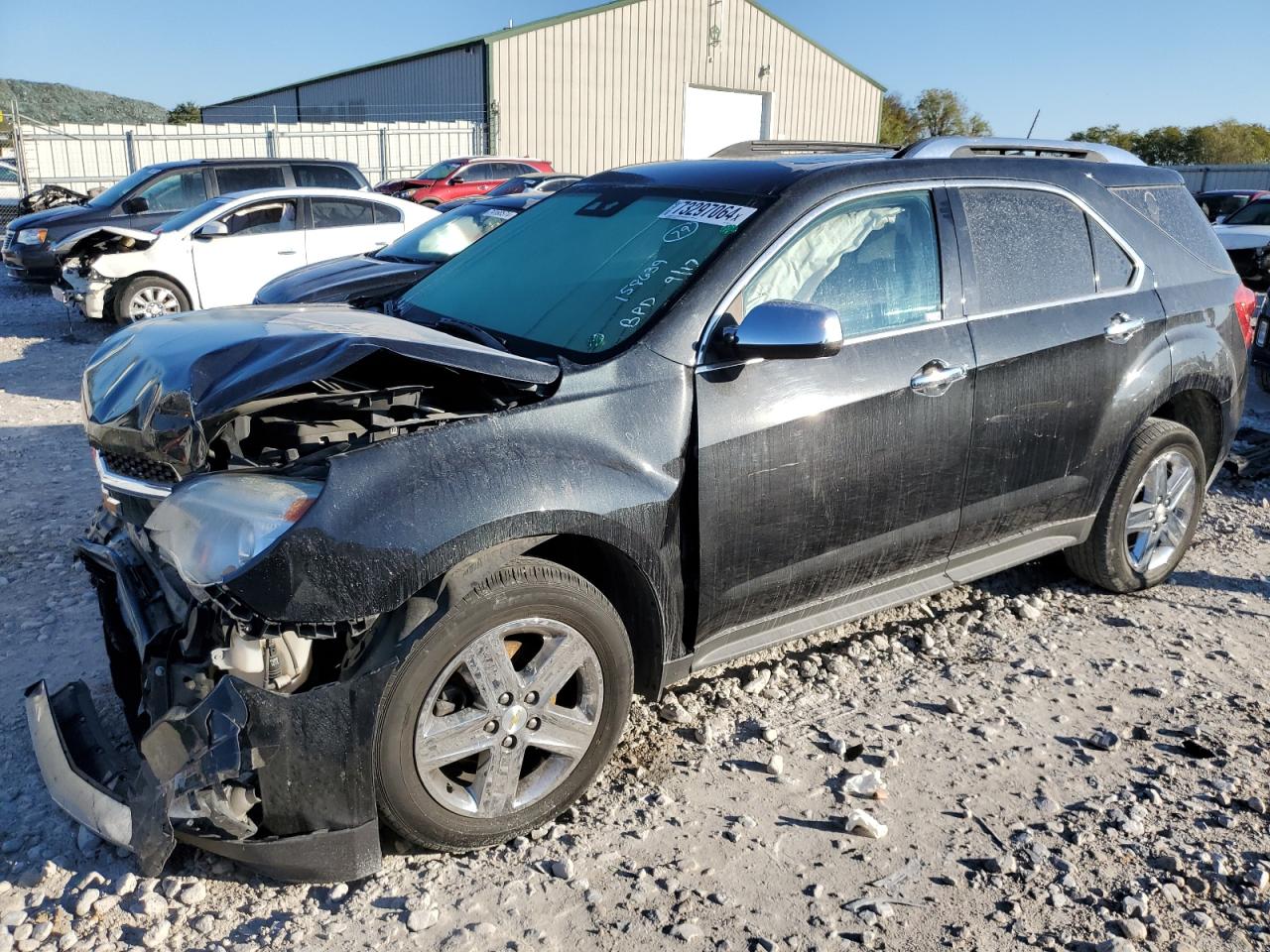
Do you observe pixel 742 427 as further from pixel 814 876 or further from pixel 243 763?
pixel 243 763

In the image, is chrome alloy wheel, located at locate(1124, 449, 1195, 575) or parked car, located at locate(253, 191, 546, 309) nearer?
chrome alloy wheel, located at locate(1124, 449, 1195, 575)

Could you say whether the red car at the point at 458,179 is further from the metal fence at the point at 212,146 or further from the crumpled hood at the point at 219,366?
the crumpled hood at the point at 219,366

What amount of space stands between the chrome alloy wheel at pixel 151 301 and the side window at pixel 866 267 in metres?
8.87

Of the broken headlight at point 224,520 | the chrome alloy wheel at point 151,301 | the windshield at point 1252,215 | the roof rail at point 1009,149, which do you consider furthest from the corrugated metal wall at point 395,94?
the broken headlight at point 224,520

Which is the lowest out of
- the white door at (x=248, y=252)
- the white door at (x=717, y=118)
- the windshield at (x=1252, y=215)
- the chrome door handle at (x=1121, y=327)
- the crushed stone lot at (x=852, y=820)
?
the crushed stone lot at (x=852, y=820)

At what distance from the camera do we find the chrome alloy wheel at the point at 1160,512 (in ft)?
15.0

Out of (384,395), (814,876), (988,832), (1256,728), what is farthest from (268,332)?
(1256,728)

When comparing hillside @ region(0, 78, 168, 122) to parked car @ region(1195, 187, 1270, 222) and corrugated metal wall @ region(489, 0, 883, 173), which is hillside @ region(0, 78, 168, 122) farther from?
parked car @ region(1195, 187, 1270, 222)

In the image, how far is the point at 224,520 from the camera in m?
2.46

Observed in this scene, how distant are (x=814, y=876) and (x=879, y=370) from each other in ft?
5.27

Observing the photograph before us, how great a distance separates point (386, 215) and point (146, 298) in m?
2.78

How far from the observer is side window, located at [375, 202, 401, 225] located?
11750 mm

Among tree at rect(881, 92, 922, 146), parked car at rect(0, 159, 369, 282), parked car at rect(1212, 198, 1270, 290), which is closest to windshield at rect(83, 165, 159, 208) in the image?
parked car at rect(0, 159, 369, 282)

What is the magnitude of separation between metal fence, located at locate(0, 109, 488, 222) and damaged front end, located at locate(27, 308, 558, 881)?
16.1 m
